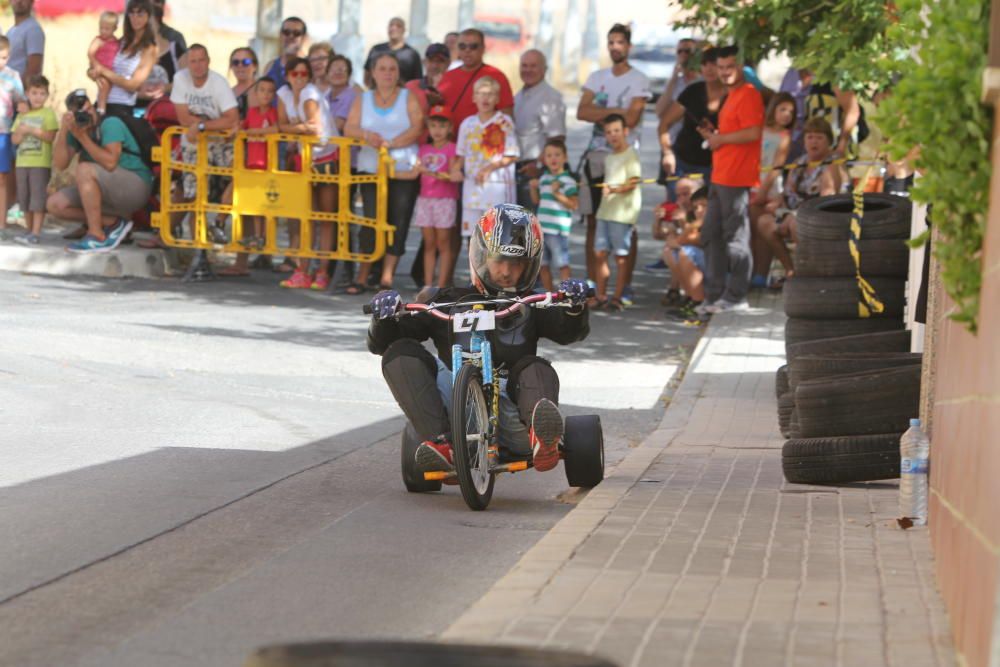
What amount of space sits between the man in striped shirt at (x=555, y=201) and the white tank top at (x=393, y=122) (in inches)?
55.0

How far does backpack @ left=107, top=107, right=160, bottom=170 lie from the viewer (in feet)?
63.1

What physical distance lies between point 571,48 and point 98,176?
49.8m

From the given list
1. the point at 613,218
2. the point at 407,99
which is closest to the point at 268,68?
the point at 407,99

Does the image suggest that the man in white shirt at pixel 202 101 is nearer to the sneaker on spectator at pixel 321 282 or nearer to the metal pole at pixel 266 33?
the sneaker on spectator at pixel 321 282

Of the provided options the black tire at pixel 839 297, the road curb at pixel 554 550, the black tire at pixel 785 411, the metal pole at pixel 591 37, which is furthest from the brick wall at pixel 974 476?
the metal pole at pixel 591 37

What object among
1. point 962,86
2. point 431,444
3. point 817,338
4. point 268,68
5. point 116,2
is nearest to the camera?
point 962,86

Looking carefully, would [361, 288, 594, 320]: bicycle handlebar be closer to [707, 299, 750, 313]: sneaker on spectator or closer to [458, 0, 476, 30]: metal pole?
[707, 299, 750, 313]: sneaker on spectator

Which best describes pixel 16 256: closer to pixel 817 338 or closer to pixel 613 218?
pixel 613 218

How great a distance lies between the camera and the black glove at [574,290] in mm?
8766

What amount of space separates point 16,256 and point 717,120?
7.30m

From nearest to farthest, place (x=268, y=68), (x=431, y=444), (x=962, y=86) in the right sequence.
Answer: (x=962, y=86) < (x=431, y=444) < (x=268, y=68)

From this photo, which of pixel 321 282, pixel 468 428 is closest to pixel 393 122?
pixel 321 282

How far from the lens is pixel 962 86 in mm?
5387

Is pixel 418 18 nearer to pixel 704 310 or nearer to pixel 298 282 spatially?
pixel 298 282
